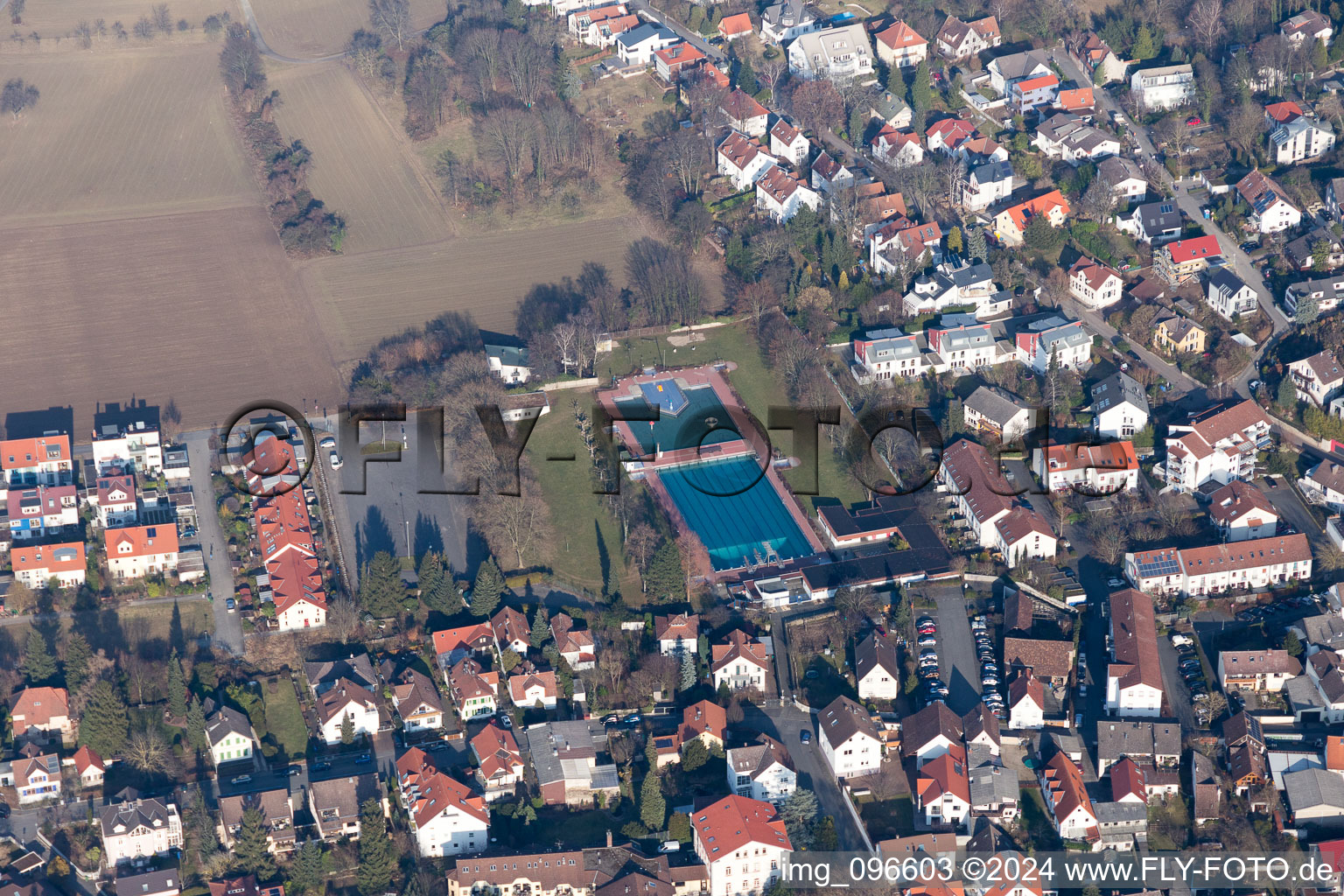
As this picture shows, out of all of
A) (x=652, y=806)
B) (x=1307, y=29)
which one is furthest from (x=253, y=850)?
(x=1307, y=29)

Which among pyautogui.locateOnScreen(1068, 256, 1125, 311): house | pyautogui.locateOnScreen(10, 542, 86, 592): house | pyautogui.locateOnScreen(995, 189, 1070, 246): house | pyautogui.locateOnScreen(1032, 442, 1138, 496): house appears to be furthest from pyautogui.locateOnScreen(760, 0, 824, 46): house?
pyautogui.locateOnScreen(10, 542, 86, 592): house

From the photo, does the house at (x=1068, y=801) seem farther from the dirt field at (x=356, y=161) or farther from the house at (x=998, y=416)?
the dirt field at (x=356, y=161)

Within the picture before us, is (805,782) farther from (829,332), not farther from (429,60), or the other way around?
(429,60)

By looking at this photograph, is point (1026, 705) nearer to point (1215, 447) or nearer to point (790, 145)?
point (1215, 447)

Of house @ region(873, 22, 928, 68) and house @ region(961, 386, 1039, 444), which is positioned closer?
house @ region(961, 386, 1039, 444)

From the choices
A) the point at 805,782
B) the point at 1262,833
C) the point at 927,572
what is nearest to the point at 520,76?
the point at 927,572

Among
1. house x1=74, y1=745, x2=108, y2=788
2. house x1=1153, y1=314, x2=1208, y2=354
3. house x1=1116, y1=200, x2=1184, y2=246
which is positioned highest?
house x1=1116, y1=200, x2=1184, y2=246

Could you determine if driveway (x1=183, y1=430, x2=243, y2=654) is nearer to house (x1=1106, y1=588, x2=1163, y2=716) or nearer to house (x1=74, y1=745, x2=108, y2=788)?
house (x1=74, y1=745, x2=108, y2=788)
